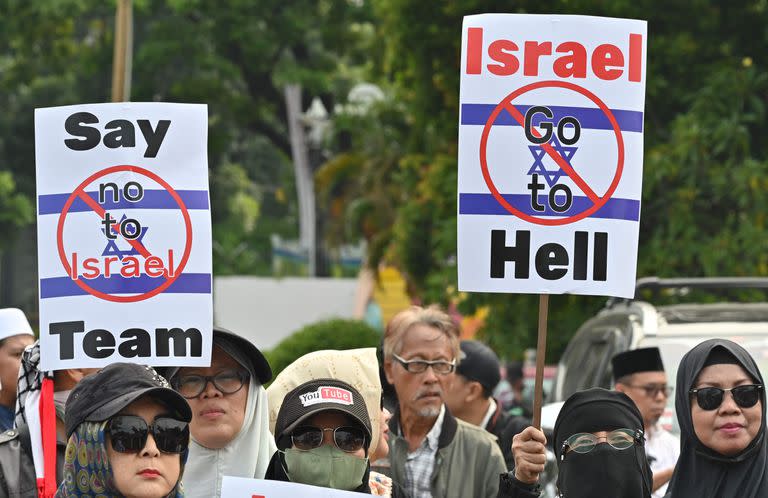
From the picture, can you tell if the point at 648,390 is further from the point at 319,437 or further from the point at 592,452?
the point at 319,437

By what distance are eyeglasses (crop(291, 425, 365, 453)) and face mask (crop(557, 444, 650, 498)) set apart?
688 mm

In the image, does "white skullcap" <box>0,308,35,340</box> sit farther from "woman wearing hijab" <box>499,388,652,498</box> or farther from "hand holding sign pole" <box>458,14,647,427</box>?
"woman wearing hijab" <box>499,388,652,498</box>

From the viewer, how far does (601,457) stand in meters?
5.15

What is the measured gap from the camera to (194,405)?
5566 mm

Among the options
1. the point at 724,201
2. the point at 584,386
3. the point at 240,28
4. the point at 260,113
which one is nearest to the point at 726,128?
the point at 724,201

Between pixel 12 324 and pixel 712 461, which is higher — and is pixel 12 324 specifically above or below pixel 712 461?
above

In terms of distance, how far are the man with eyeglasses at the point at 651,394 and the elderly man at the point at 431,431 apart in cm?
110

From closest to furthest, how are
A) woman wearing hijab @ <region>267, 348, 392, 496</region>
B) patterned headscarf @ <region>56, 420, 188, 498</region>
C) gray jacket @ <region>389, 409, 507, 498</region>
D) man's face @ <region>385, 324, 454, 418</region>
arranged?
patterned headscarf @ <region>56, 420, 188, 498</region>, woman wearing hijab @ <region>267, 348, 392, 496</region>, gray jacket @ <region>389, 409, 507, 498</region>, man's face @ <region>385, 324, 454, 418</region>

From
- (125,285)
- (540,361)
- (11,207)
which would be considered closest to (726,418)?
(540,361)

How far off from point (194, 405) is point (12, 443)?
0.68 metres

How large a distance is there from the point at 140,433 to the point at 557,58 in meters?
2.12

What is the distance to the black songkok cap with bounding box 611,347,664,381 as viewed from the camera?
25.3 ft

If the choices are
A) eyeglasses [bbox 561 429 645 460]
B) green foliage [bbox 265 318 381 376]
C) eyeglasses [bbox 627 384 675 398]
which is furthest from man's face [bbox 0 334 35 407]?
green foliage [bbox 265 318 381 376]

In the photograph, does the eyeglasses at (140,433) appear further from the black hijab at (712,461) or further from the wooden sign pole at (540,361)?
the black hijab at (712,461)
